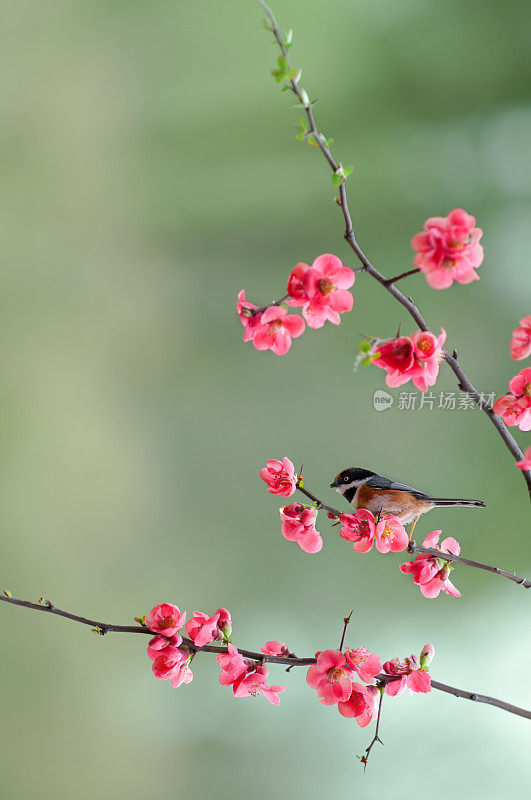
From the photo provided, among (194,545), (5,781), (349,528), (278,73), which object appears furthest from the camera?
(194,545)

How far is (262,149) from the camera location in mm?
1455

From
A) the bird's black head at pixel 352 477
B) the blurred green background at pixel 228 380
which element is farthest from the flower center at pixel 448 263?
the blurred green background at pixel 228 380

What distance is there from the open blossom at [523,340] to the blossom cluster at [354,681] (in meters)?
0.31

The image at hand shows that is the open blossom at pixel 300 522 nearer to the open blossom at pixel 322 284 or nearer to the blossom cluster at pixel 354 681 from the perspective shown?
the blossom cluster at pixel 354 681

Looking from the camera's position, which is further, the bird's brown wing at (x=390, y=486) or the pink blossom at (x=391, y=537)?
the bird's brown wing at (x=390, y=486)

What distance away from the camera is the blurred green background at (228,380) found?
4.57ft

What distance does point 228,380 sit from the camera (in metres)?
1.50

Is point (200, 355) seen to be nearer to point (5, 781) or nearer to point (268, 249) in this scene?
point (268, 249)

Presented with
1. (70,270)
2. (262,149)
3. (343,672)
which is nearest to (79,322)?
(70,270)

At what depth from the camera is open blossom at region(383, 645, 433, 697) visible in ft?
2.16

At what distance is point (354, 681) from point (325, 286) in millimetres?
419

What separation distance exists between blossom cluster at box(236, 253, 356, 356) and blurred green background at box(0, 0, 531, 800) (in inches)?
33.8

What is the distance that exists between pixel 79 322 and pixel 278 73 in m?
1.04

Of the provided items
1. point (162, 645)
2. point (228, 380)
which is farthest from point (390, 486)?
point (228, 380)
